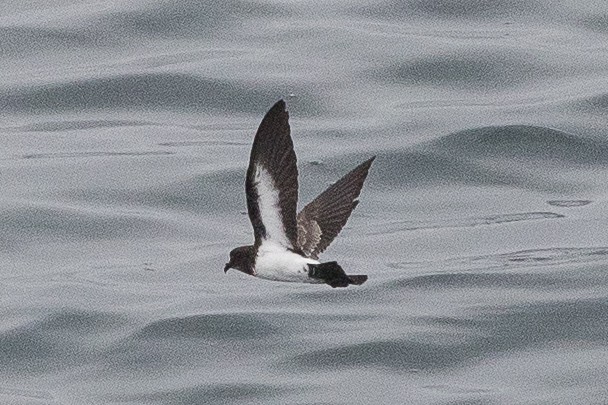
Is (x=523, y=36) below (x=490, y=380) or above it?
above

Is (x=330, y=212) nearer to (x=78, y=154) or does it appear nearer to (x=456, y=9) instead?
(x=78, y=154)

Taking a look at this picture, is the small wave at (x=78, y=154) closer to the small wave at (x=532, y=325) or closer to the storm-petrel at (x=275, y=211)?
the small wave at (x=532, y=325)

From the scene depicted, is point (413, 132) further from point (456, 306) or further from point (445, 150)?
point (456, 306)

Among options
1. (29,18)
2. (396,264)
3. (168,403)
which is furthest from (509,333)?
(29,18)

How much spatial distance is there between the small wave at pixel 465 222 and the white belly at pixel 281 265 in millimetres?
6486

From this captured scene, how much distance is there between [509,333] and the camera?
13977mm

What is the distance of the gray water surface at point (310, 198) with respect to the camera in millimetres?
13586

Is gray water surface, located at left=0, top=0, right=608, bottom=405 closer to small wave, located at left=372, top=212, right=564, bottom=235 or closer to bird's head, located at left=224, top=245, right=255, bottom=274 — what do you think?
small wave, located at left=372, top=212, right=564, bottom=235

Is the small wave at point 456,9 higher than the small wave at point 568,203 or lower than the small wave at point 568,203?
higher

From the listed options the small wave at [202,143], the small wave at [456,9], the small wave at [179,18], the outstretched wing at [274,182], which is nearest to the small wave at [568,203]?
the small wave at [202,143]

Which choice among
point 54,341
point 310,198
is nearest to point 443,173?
point 310,198

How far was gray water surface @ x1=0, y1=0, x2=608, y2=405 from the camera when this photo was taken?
13.6 metres

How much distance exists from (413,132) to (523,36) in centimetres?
291

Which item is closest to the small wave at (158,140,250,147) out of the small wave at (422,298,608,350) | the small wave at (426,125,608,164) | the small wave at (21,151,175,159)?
the small wave at (21,151,175,159)
